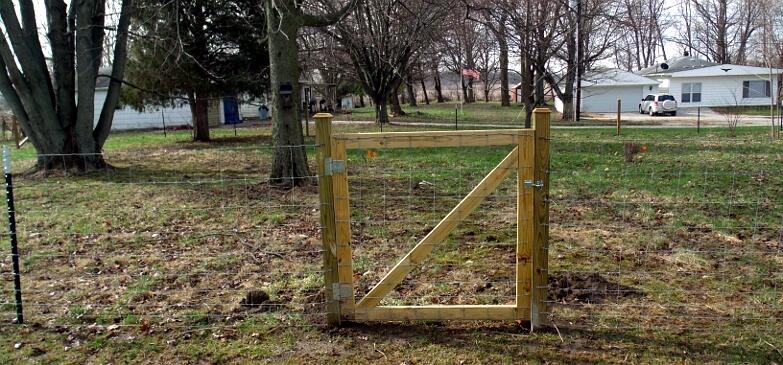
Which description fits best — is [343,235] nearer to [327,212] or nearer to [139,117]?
[327,212]

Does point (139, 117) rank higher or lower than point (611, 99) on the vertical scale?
lower

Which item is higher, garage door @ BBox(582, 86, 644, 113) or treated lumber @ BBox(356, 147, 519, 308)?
garage door @ BBox(582, 86, 644, 113)

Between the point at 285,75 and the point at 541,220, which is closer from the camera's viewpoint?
the point at 541,220

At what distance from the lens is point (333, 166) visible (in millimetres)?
4023

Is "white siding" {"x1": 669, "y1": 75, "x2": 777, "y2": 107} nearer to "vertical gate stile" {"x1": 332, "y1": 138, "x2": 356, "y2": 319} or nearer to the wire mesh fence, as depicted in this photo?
the wire mesh fence

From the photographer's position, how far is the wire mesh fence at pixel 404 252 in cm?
462

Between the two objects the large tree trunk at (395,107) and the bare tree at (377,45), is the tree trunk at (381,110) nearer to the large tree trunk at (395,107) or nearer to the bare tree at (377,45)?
the bare tree at (377,45)

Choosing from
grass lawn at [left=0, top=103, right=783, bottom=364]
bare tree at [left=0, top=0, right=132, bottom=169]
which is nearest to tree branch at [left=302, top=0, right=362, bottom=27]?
grass lawn at [left=0, top=103, right=783, bottom=364]

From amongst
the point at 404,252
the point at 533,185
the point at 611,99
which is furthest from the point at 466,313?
the point at 611,99

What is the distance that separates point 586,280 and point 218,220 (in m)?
4.65

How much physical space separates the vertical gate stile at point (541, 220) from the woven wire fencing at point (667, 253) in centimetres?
27

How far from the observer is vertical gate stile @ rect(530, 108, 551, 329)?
12.9ft

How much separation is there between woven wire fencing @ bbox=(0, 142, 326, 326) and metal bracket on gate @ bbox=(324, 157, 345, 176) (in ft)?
Result: 3.81

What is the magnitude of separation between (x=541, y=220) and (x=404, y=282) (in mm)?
1574
